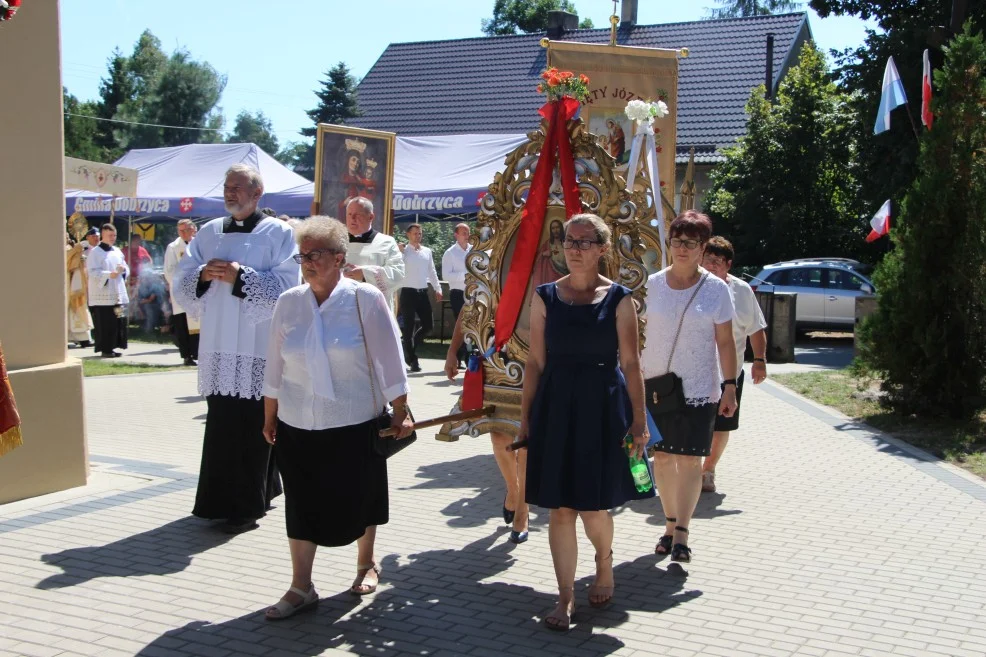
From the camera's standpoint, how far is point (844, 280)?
21.3 m

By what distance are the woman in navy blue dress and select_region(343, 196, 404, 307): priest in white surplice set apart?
3.65 meters

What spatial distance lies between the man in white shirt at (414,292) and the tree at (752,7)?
5219cm

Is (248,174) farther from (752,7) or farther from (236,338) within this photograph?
(752,7)

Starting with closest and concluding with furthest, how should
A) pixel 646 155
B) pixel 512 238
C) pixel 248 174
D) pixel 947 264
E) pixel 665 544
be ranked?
pixel 665 544 < pixel 248 174 < pixel 512 238 < pixel 646 155 < pixel 947 264

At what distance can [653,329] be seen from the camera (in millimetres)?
5914

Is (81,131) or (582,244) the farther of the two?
(81,131)

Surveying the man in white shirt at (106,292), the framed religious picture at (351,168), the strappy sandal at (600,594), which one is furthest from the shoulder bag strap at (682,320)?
the man in white shirt at (106,292)

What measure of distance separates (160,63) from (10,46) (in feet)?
232

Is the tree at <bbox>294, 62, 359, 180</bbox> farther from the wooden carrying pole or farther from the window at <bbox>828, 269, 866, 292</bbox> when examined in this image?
the wooden carrying pole

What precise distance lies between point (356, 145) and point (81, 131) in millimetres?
58045

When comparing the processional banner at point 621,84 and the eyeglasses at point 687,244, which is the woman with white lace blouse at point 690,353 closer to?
the eyeglasses at point 687,244

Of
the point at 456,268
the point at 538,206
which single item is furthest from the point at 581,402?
the point at 456,268

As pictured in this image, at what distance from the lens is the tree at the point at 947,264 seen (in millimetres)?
10328

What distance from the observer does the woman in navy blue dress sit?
4.77 m
